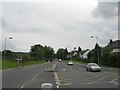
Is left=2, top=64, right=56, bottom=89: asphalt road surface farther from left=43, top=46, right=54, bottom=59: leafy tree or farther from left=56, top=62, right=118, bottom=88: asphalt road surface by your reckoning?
left=43, top=46, right=54, bottom=59: leafy tree

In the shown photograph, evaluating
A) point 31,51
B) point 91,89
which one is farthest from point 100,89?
point 31,51

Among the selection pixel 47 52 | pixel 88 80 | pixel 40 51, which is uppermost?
pixel 40 51

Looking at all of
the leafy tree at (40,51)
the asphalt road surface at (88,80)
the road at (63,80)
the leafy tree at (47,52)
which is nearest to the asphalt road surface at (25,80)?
the road at (63,80)

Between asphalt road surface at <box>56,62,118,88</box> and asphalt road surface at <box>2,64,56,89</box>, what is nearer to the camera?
asphalt road surface at <box>56,62,118,88</box>

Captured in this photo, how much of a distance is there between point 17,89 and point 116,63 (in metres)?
44.9

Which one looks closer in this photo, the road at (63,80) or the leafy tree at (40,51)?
the road at (63,80)

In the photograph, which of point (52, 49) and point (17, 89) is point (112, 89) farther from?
point (52, 49)

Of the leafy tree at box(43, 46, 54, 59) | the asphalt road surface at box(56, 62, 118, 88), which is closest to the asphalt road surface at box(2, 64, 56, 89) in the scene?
the asphalt road surface at box(56, 62, 118, 88)

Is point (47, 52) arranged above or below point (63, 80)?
above

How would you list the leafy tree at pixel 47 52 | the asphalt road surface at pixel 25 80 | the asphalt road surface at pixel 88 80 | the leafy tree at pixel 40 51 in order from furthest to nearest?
1. the leafy tree at pixel 47 52
2. the leafy tree at pixel 40 51
3. the asphalt road surface at pixel 25 80
4. the asphalt road surface at pixel 88 80

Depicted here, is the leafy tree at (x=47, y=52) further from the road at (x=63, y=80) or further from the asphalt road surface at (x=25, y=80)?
the road at (x=63, y=80)

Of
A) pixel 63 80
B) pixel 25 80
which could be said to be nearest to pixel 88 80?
pixel 63 80

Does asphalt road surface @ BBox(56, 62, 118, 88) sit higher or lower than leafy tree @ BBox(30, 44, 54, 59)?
lower

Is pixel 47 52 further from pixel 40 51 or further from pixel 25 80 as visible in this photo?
pixel 25 80
